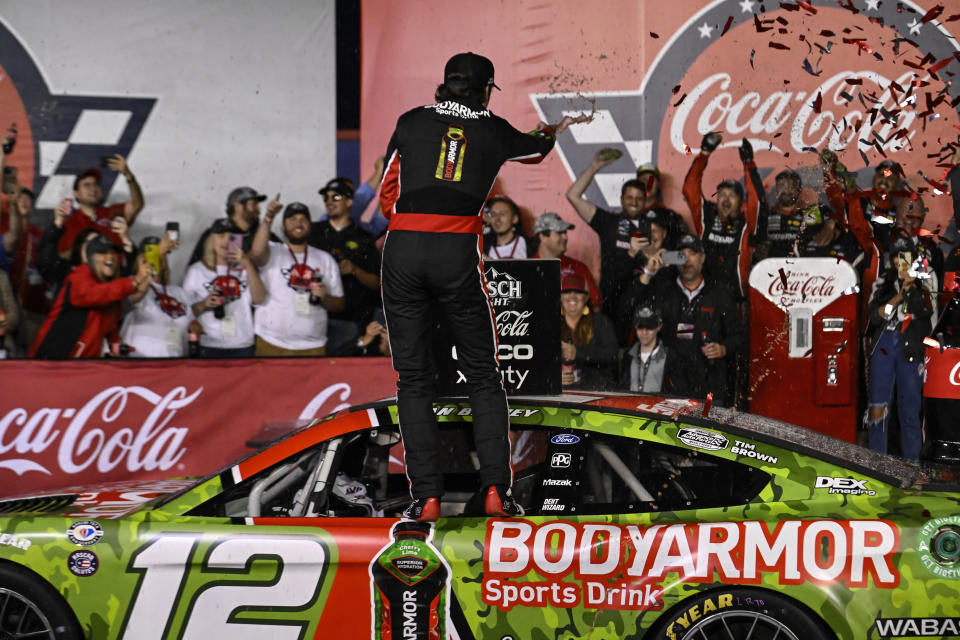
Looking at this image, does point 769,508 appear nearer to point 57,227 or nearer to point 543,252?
point 543,252

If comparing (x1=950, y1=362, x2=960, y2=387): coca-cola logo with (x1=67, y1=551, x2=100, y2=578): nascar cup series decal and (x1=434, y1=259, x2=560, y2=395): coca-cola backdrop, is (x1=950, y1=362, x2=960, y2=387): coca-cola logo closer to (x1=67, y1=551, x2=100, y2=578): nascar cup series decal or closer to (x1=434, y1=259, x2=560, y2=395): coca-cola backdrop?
(x1=434, y1=259, x2=560, y2=395): coca-cola backdrop

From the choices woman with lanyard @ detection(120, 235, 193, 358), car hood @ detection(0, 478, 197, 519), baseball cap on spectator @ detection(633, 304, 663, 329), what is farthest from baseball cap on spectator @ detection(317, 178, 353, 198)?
car hood @ detection(0, 478, 197, 519)

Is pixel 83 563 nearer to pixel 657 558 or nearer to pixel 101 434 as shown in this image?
pixel 657 558

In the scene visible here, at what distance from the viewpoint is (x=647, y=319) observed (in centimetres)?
739

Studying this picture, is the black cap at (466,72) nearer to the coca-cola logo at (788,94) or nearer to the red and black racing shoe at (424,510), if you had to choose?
the red and black racing shoe at (424,510)

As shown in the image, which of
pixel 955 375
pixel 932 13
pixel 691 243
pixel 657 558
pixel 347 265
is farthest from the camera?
pixel 347 265

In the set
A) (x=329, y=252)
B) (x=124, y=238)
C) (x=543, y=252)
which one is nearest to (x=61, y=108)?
(x=124, y=238)

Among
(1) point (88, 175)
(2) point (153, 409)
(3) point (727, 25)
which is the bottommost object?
(2) point (153, 409)

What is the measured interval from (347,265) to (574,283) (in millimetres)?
1801

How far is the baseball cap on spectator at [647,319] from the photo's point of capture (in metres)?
7.39

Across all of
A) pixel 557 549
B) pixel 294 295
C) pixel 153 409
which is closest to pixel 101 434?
pixel 153 409

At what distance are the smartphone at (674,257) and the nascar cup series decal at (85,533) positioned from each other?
4838 millimetres

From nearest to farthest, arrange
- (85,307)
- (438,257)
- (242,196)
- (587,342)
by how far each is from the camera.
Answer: (438,257), (587,342), (85,307), (242,196)

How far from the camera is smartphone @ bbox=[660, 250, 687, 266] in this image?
300 inches
